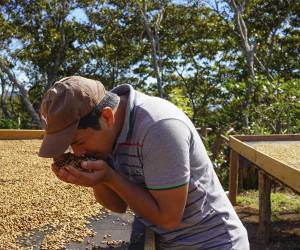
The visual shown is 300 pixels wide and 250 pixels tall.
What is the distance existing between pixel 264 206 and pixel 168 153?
3.66 m

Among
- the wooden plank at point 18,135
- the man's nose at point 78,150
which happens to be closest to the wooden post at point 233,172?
the wooden plank at point 18,135

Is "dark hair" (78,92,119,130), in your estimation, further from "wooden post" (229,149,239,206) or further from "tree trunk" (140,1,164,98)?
"tree trunk" (140,1,164,98)

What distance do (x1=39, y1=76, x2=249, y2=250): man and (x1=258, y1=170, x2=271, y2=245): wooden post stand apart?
3243mm

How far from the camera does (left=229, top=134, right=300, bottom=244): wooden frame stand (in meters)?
3.14

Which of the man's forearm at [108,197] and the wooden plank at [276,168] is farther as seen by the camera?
the wooden plank at [276,168]

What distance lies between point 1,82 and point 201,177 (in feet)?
52.8

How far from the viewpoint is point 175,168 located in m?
1.36

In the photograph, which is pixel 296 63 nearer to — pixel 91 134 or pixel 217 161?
pixel 217 161

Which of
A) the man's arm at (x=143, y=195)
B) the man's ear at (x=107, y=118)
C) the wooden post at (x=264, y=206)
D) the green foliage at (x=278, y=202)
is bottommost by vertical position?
the green foliage at (x=278, y=202)

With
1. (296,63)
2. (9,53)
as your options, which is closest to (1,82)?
(9,53)

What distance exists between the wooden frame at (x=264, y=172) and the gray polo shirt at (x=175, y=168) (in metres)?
1.53

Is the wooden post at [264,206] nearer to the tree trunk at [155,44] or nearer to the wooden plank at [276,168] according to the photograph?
the wooden plank at [276,168]

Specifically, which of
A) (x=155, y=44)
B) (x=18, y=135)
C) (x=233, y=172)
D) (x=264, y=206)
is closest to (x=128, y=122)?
(x=264, y=206)

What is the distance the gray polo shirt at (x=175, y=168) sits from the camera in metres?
1.35
